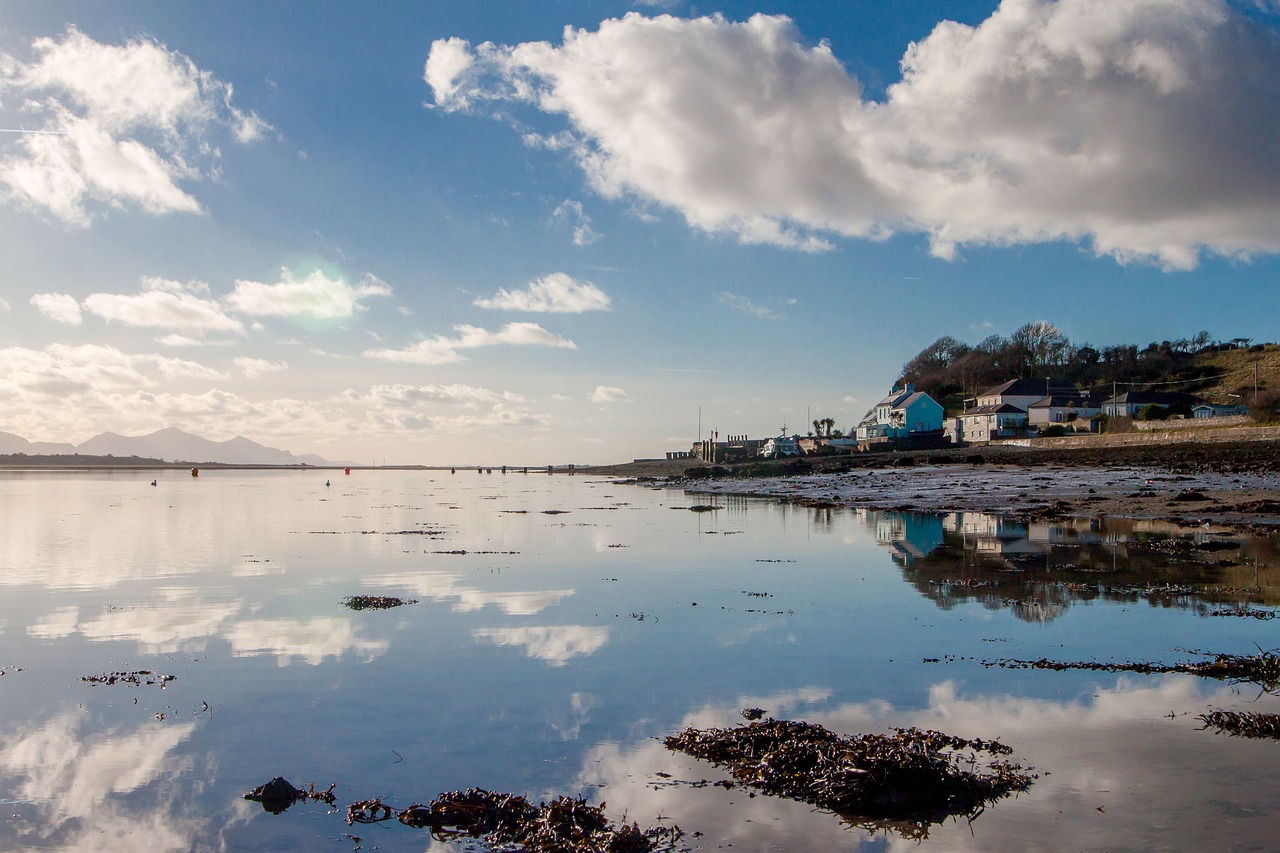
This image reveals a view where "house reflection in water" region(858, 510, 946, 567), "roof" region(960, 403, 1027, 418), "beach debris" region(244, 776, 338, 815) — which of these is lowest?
"beach debris" region(244, 776, 338, 815)

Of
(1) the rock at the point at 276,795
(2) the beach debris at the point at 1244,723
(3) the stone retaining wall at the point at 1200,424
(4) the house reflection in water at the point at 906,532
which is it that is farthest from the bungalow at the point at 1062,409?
(1) the rock at the point at 276,795

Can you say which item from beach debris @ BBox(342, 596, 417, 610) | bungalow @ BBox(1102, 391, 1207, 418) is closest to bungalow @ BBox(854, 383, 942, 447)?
bungalow @ BBox(1102, 391, 1207, 418)

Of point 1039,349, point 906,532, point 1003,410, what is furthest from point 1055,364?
point 906,532

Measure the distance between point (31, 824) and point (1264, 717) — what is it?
11.5m

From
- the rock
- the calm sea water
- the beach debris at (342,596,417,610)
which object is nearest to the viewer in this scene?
the calm sea water

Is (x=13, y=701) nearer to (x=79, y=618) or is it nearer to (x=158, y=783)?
(x=158, y=783)

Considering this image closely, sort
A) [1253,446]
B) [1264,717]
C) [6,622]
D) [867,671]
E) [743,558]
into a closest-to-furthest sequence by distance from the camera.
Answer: [1264,717] < [867,671] < [6,622] < [743,558] < [1253,446]

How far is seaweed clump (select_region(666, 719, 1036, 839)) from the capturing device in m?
6.78

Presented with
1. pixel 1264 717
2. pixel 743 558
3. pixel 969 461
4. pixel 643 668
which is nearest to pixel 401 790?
pixel 643 668

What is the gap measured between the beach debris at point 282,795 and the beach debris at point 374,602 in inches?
370

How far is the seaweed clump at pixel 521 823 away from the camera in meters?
6.29

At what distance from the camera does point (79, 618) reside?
51.5 ft

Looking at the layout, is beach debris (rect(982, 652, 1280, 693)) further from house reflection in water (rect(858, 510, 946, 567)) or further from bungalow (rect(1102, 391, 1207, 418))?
bungalow (rect(1102, 391, 1207, 418))

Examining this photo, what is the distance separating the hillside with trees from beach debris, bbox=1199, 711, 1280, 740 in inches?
5360
